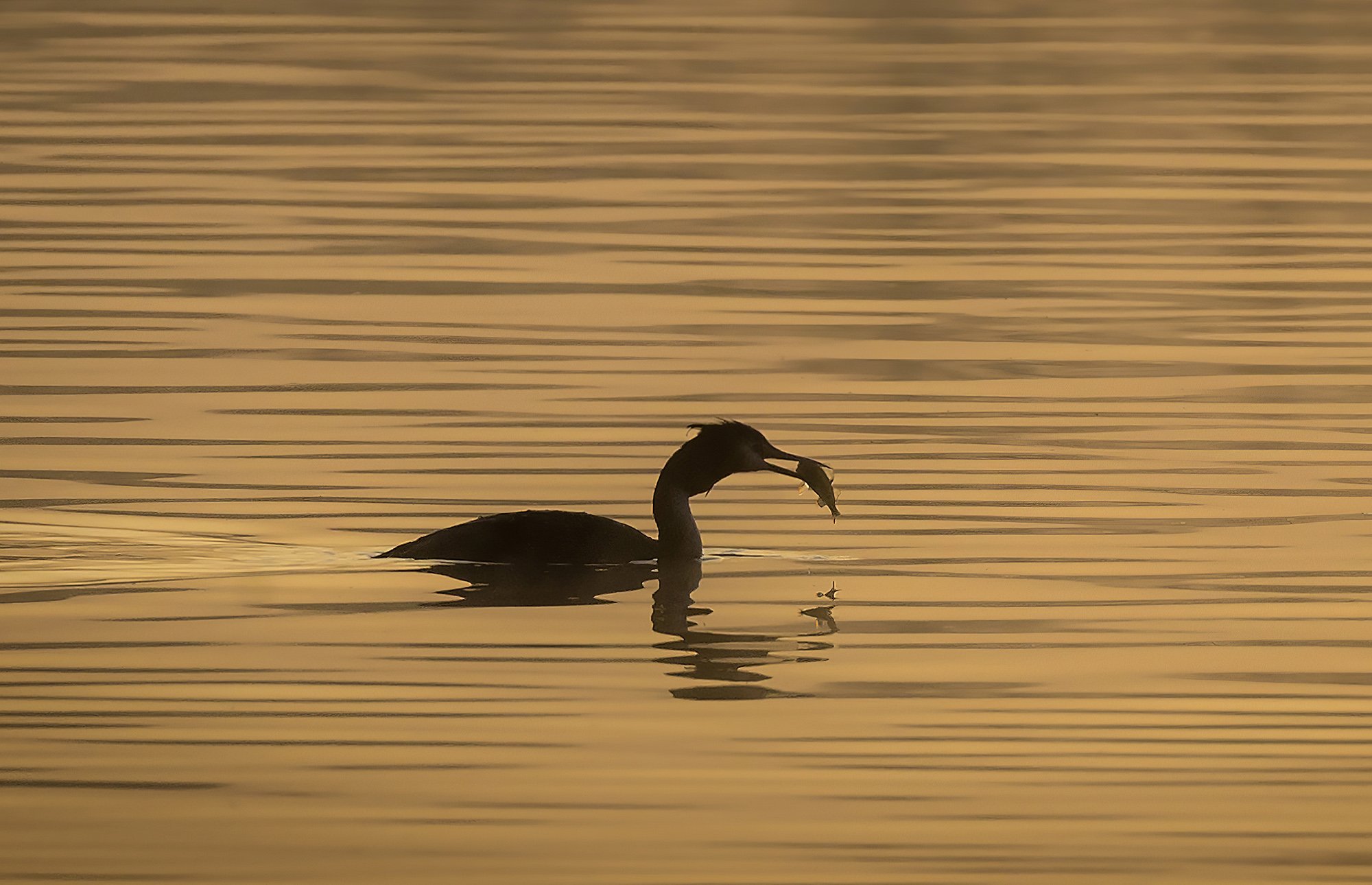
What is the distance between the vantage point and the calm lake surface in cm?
973

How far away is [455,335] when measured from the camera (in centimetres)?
1947

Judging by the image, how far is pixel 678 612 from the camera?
1284 centimetres

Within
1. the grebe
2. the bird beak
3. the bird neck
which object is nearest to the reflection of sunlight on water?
the grebe

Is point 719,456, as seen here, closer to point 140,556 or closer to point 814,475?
point 814,475

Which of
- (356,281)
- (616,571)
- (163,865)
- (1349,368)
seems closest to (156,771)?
(163,865)

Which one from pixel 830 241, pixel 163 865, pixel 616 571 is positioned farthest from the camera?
pixel 830 241

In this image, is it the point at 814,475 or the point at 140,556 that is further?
the point at 814,475

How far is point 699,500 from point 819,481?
1623mm

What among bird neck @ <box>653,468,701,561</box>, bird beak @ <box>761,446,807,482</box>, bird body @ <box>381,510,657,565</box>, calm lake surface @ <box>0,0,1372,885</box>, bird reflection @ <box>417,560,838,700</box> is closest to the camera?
calm lake surface @ <box>0,0,1372,885</box>

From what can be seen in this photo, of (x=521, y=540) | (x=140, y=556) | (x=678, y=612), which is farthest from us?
(x=521, y=540)

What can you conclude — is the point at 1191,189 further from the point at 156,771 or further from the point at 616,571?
the point at 156,771

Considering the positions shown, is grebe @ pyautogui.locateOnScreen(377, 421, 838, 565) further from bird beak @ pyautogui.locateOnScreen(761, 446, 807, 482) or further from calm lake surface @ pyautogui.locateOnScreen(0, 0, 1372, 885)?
calm lake surface @ pyautogui.locateOnScreen(0, 0, 1372, 885)

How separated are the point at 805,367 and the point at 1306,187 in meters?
9.29

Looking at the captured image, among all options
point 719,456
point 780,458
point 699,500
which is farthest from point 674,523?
point 699,500
